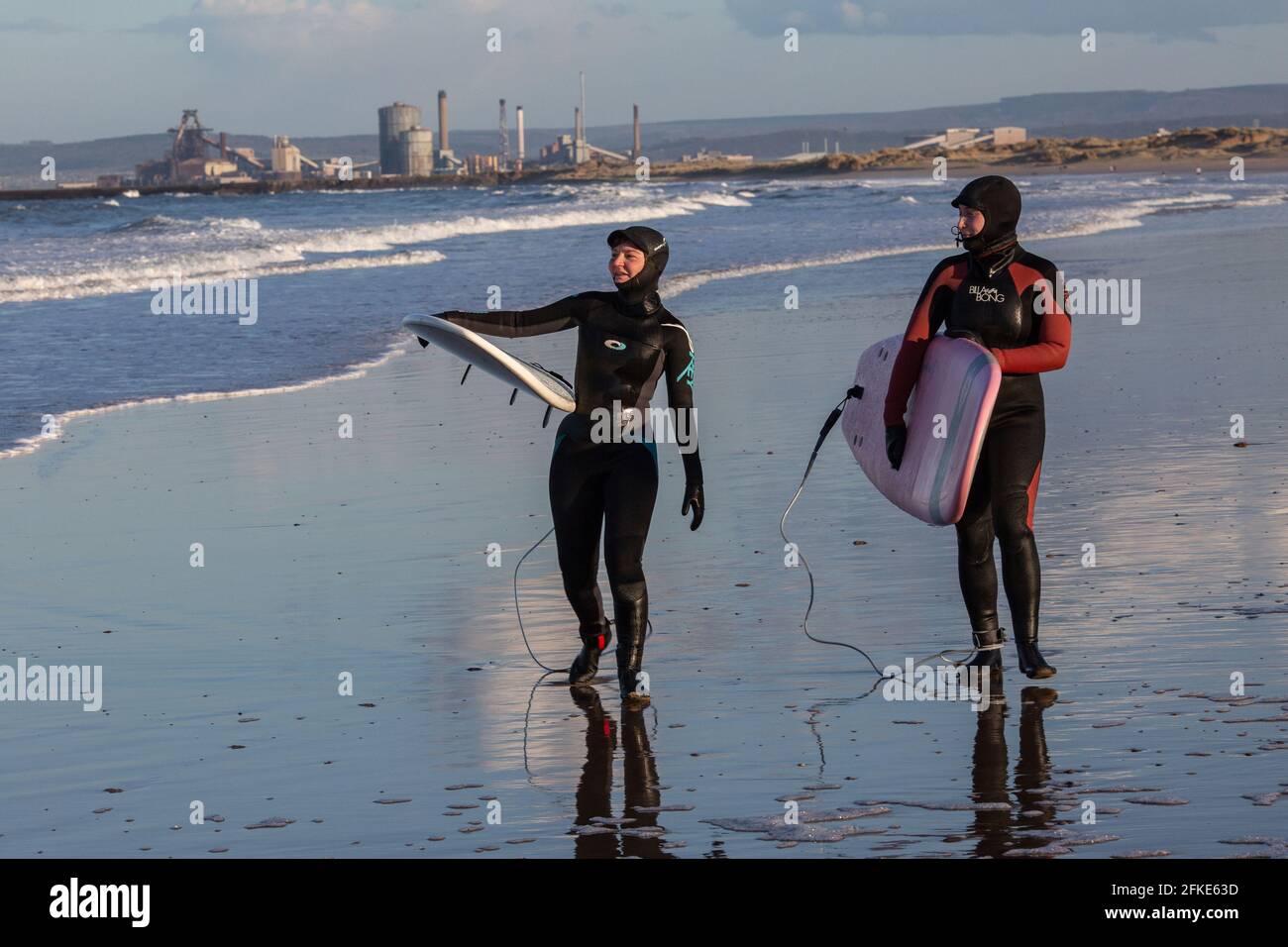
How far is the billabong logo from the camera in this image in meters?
6.29

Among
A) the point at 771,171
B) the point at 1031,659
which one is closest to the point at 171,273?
the point at 1031,659

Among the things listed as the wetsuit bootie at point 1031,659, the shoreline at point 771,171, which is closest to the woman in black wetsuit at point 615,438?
the wetsuit bootie at point 1031,659

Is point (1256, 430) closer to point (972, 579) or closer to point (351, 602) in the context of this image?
point (972, 579)

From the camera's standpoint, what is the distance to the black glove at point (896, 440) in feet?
21.4

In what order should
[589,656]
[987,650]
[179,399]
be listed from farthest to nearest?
[179,399]
[589,656]
[987,650]

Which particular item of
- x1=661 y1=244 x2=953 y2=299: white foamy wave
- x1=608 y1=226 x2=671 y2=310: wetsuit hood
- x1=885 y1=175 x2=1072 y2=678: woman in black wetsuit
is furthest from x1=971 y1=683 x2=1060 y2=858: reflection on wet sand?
x1=661 y1=244 x2=953 y2=299: white foamy wave

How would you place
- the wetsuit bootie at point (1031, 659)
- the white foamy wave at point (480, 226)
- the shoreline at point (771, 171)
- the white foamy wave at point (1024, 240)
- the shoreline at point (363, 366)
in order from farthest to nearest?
1. the shoreline at point (771, 171)
2. the white foamy wave at point (480, 226)
3. the white foamy wave at point (1024, 240)
4. the shoreline at point (363, 366)
5. the wetsuit bootie at point (1031, 659)

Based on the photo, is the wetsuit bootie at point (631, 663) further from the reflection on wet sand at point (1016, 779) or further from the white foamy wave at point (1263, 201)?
the white foamy wave at point (1263, 201)

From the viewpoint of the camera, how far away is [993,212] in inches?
245

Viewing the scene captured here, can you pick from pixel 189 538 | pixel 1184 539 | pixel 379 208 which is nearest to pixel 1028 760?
pixel 1184 539

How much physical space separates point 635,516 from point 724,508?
2980mm

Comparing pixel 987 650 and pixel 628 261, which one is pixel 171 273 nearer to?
pixel 628 261

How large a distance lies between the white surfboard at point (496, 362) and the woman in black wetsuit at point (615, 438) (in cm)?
9

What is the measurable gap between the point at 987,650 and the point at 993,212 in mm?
1560
